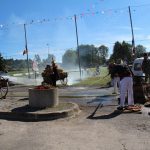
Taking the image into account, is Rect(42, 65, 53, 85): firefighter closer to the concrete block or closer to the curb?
the concrete block

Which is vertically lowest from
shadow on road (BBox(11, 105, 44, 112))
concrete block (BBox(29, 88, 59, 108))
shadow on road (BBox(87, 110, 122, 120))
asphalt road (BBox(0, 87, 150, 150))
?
asphalt road (BBox(0, 87, 150, 150))

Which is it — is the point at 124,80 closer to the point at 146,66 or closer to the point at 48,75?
the point at 146,66

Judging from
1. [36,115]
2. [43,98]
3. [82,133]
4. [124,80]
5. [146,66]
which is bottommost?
[82,133]

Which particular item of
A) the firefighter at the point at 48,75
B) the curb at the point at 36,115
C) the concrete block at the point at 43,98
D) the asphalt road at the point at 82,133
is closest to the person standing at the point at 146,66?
the asphalt road at the point at 82,133

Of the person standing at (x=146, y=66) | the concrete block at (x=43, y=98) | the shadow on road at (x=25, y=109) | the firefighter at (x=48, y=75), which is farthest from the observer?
the firefighter at (x=48, y=75)

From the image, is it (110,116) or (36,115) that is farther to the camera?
(110,116)

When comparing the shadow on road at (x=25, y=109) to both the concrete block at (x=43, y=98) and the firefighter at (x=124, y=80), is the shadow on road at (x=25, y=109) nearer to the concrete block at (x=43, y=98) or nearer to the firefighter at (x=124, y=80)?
the concrete block at (x=43, y=98)

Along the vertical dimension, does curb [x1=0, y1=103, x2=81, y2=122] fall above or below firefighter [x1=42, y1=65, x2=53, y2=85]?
below

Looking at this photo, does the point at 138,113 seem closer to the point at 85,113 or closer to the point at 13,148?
the point at 85,113

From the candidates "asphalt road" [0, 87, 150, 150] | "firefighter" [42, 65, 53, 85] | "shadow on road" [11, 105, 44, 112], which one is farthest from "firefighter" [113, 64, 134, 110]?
"firefighter" [42, 65, 53, 85]

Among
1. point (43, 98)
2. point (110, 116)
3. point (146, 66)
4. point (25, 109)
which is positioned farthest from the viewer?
point (146, 66)

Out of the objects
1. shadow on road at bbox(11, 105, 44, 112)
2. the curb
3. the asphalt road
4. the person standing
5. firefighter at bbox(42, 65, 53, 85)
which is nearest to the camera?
the asphalt road

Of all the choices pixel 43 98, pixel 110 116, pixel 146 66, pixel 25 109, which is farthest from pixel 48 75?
pixel 110 116

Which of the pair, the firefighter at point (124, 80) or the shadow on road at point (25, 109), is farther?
the firefighter at point (124, 80)
